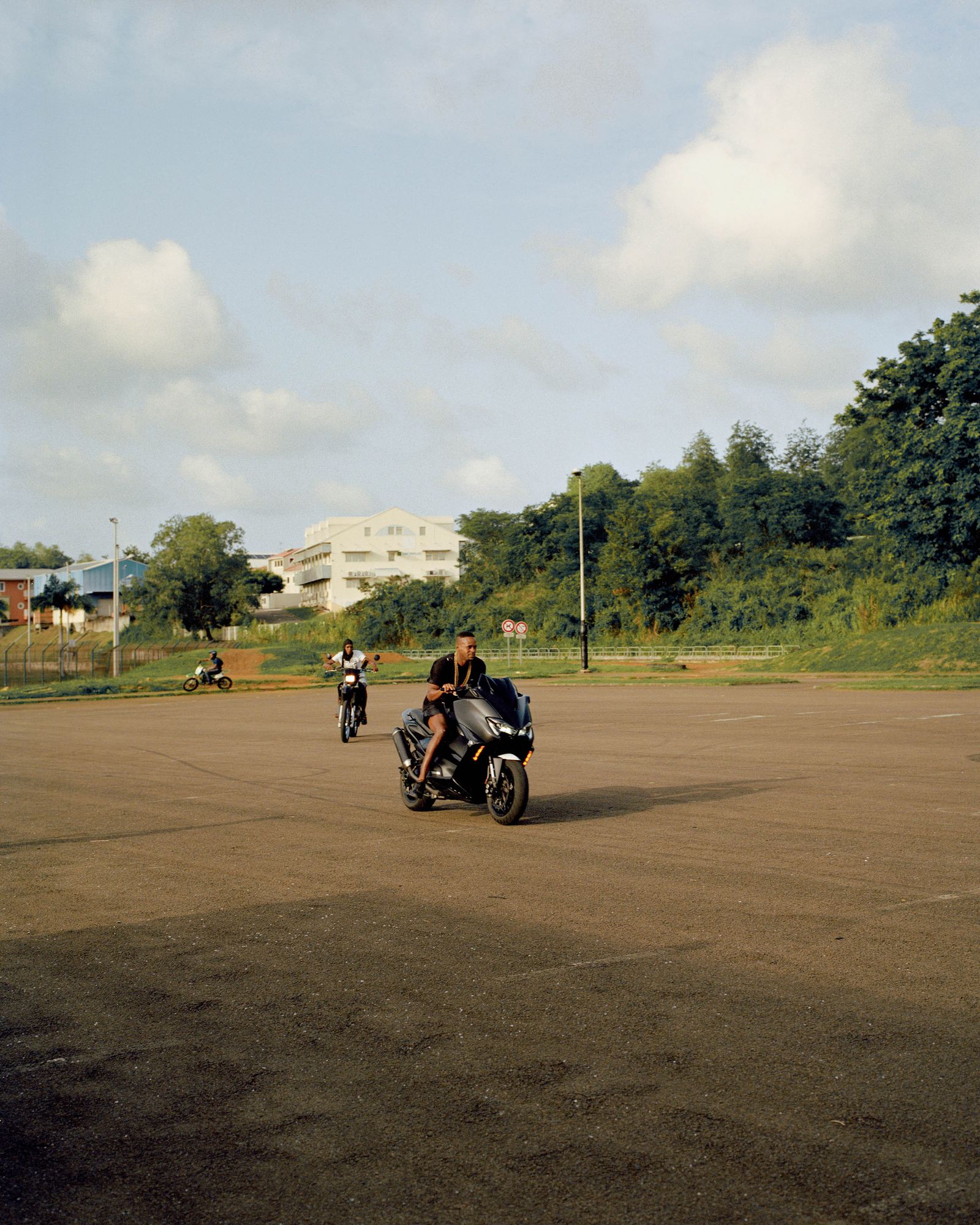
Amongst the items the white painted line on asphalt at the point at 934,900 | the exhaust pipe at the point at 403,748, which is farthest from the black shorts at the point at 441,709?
the white painted line on asphalt at the point at 934,900

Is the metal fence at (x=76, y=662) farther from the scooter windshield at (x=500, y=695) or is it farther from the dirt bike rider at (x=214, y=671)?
the scooter windshield at (x=500, y=695)

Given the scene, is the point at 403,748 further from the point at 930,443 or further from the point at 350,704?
the point at 930,443

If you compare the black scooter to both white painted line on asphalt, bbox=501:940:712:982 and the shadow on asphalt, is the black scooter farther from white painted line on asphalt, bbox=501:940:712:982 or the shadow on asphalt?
white painted line on asphalt, bbox=501:940:712:982

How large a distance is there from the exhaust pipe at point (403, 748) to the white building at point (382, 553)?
389 feet

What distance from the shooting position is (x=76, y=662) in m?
66.5

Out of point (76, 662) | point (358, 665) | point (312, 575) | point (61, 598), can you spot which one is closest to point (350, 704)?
point (358, 665)

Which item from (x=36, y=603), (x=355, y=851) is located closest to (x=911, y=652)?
(x=355, y=851)

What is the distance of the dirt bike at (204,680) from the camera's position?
4912cm

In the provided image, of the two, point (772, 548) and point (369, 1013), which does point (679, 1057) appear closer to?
point (369, 1013)

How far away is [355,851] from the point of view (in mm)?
9539

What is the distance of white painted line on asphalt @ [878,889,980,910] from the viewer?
23.2ft

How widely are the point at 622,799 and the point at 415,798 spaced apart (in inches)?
85.3

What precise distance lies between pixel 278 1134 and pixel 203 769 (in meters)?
12.9

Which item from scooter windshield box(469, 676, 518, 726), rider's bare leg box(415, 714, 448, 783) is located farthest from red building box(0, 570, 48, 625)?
scooter windshield box(469, 676, 518, 726)
